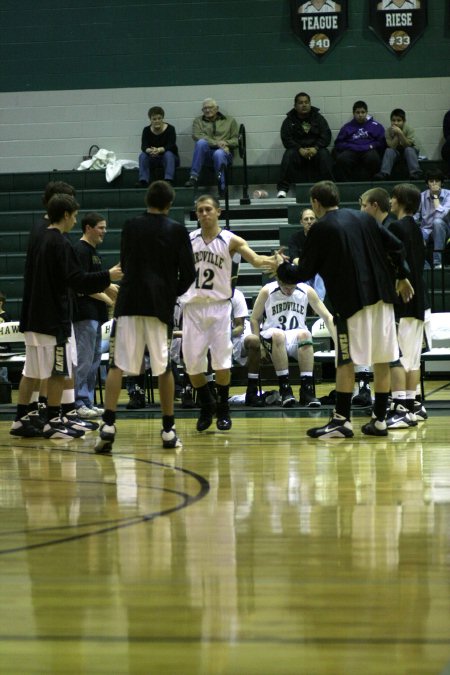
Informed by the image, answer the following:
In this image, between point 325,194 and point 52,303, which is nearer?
point 325,194

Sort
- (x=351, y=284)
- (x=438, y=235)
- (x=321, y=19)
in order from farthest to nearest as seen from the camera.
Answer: (x=321, y=19)
(x=438, y=235)
(x=351, y=284)

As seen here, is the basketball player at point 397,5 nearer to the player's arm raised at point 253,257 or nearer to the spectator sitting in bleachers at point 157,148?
the spectator sitting in bleachers at point 157,148

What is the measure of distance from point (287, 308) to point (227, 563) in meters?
6.21

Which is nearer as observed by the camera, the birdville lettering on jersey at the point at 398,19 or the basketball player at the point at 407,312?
the basketball player at the point at 407,312

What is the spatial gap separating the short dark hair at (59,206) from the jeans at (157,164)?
7284mm

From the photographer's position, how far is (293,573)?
3625 mm

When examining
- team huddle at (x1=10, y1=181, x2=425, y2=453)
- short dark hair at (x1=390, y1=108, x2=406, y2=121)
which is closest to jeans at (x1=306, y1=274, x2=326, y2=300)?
team huddle at (x1=10, y1=181, x2=425, y2=453)

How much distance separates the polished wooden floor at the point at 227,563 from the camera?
2.81 metres

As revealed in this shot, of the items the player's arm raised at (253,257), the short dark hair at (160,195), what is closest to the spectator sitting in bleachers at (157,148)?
the player's arm raised at (253,257)

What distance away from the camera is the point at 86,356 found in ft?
29.9

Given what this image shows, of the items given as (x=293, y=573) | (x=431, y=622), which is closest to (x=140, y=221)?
(x=293, y=573)

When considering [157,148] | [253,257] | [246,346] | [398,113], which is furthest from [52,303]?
[398,113]

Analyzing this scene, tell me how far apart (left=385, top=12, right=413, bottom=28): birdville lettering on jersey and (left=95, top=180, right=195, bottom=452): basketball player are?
9546mm

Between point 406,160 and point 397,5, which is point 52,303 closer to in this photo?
point 406,160
